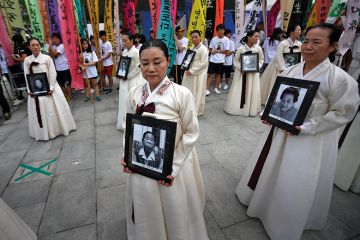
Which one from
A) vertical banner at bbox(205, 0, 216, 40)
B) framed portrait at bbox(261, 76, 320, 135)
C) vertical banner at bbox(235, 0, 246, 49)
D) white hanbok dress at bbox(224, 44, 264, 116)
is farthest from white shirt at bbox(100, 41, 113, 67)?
framed portrait at bbox(261, 76, 320, 135)

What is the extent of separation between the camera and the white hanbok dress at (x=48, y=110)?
15.1 ft

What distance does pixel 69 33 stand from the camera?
5781 millimetres

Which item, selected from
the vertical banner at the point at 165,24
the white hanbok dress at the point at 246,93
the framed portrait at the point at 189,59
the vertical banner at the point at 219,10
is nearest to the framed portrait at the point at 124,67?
the vertical banner at the point at 165,24

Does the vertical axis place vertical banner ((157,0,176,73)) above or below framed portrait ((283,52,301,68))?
above

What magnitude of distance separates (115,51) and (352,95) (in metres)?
7.53

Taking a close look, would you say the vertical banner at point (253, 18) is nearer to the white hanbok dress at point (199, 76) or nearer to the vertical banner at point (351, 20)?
the white hanbok dress at point (199, 76)

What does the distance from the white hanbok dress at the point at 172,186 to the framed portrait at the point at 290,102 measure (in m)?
0.93

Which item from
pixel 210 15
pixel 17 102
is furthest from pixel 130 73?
pixel 210 15

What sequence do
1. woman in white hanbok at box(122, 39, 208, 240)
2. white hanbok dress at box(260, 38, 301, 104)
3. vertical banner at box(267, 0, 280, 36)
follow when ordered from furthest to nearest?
1. vertical banner at box(267, 0, 280, 36)
2. white hanbok dress at box(260, 38, 301, 104)
3. woman in white hanbok at box(122, 39, 208, 240)

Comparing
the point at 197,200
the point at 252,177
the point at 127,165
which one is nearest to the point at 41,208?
the point at 127,165

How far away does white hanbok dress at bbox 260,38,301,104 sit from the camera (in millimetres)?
5277

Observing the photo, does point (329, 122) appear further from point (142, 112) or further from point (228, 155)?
point (228, 155)

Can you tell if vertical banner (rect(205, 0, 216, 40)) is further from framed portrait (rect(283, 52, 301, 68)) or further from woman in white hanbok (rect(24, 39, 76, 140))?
woman in white hanbok (rect(24, 39, 76, 140))

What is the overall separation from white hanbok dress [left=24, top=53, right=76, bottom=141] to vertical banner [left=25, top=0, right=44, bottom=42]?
7.98 ft
